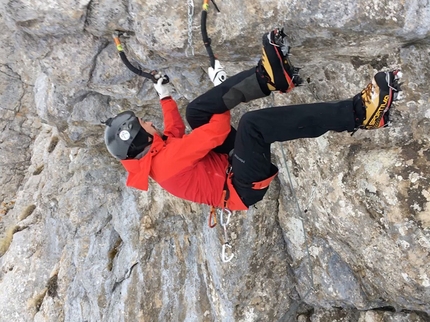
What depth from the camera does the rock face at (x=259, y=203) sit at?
5.06 m

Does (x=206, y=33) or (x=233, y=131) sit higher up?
(x=206, y=33)

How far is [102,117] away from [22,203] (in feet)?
29.3

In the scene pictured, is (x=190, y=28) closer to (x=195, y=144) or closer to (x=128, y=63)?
(x=128, y=63)

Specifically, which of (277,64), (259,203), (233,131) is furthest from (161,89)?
(259,203)

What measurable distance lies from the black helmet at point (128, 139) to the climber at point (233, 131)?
0.01 metres

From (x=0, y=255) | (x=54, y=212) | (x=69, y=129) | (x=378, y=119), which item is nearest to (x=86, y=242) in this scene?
(x=54, y=212)

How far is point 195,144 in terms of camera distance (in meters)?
5.13

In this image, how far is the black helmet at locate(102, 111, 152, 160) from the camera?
18.1ft

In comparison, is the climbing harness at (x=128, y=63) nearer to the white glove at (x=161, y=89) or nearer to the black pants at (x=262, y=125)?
the white glove at (x=161, y=89)

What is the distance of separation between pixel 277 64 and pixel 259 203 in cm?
338

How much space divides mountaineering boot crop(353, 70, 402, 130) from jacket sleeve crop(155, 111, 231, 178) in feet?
5.72

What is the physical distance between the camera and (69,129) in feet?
31.6

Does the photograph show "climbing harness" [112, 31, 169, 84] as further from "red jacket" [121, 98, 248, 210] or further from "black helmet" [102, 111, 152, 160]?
"black helmet" [102, 111, 152, 160]

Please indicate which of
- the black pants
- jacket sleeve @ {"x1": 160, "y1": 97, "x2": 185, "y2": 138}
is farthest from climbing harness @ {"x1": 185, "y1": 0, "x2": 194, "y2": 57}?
the black pants
